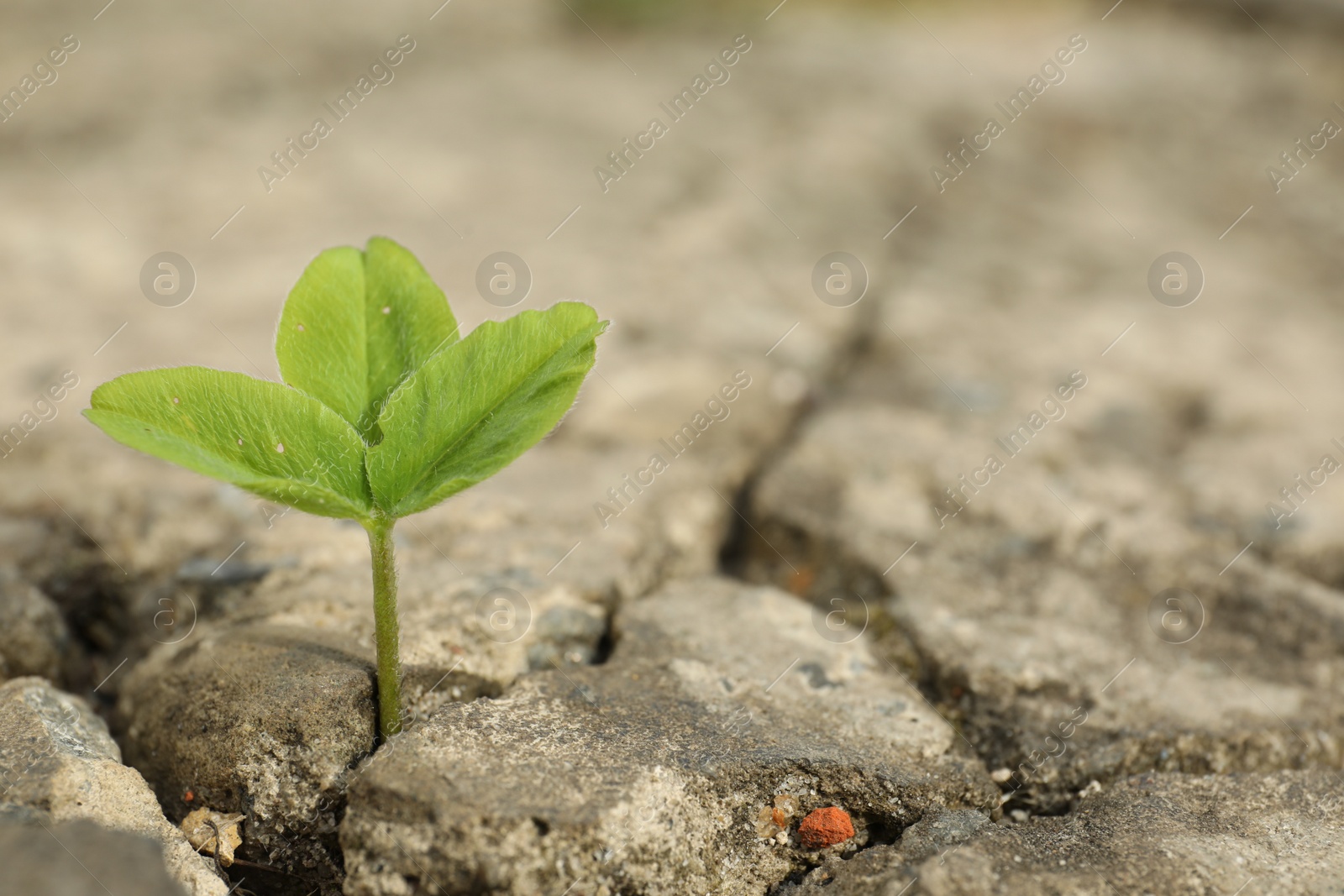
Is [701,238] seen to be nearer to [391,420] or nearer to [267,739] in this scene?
[391,420]

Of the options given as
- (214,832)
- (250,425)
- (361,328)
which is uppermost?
(361,328)

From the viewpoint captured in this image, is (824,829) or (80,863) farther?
(824,829)

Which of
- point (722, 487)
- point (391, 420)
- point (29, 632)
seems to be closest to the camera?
point (391, 420)

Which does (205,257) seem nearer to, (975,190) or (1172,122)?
(975,190)

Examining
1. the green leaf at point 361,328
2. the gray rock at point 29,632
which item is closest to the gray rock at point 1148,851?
the green leaf at point 361,328

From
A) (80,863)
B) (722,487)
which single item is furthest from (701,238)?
(80,863)

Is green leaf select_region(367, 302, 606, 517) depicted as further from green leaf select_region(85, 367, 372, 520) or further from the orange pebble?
the orange pebble

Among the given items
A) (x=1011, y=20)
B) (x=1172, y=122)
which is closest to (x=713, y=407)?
(x=1172, y=122)
